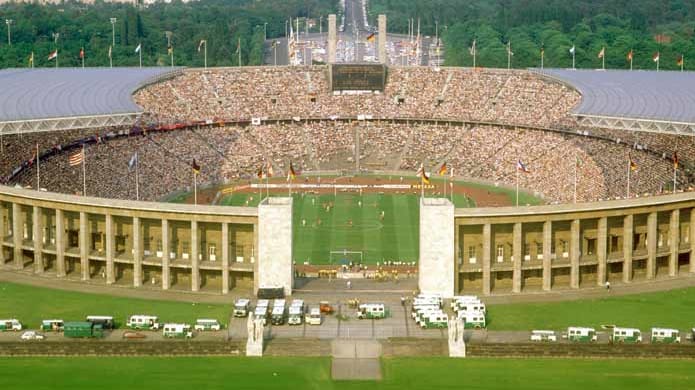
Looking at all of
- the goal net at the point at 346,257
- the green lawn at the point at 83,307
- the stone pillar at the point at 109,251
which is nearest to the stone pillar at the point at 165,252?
the green lawn at the point at 83,307

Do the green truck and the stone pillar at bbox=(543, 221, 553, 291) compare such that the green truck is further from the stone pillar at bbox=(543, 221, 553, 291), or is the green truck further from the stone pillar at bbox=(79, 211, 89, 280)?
the stone pillar at bbox=(543, 221, 553, 291)

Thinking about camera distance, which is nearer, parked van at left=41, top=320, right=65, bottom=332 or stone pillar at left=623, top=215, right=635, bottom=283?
parked van at left=41, top=320, right=65, bottom=332

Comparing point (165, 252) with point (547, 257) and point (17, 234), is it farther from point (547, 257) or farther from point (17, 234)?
point (547, 257)

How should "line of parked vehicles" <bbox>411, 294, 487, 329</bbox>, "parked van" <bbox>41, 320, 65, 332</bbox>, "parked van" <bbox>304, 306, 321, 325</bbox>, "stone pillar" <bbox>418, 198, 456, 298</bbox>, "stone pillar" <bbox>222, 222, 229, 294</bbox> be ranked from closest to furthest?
"parked van" <bbox>41, 320, 65, 332</bbox> < "line of parked vehicles" <bbox>411, 294, 487, 329</bbox> < "parked van" <bbox>304, 306, 321, 325</bbox> < "stone pillar" <bbox>418, 198, 456, 298</bbox> < "stone pillar" <bbox>222, 222, 229, 294</bbox>

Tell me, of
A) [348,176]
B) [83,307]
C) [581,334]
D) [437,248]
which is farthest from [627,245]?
[348,176]

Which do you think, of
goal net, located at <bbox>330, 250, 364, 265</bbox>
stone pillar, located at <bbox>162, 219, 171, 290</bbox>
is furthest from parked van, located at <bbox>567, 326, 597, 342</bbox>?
goal net, located at <bbox>330, 250, 364, 265</bbox>

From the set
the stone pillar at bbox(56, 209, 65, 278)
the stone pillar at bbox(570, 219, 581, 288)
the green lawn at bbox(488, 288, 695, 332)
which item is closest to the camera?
the green lawn at bbox(488, 288, 695, 332)
